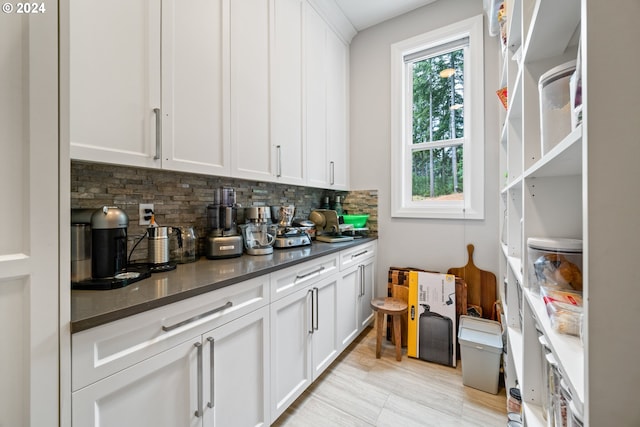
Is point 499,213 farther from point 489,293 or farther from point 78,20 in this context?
point 78,20

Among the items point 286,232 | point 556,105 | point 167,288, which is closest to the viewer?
point 556,105

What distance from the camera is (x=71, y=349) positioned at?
2.30 feet

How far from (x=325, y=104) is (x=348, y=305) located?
184cm

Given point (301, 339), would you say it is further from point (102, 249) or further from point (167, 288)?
point (102, 249)

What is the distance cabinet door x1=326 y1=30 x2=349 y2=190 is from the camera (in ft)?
8.32

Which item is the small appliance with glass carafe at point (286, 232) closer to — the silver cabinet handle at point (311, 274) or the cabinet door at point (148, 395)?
the silver cabinet handle at point (311, 274)


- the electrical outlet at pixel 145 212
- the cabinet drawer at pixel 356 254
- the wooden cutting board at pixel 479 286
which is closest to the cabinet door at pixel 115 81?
the electrical outlet at pixel 145 212

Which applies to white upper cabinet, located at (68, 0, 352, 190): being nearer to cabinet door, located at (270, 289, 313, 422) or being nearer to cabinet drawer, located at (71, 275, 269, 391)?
cabinet drawer, located at (71, 275, 269, 391)

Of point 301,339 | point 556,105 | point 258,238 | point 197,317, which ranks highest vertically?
point 556,105

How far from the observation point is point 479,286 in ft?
7.24

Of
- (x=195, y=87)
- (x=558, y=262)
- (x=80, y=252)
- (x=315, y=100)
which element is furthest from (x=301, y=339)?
(x=315, y=100)

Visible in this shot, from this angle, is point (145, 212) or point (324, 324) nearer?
point (145, 212)

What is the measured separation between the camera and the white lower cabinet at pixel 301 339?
4.56 feet

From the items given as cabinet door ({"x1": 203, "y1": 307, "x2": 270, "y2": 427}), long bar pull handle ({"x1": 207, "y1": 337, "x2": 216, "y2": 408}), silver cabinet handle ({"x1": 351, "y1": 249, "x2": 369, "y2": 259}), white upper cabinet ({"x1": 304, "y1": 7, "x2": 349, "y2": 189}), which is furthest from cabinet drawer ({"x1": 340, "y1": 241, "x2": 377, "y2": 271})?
long bar pull handle ({"x1": 207, "y1": 337, "x2": 216, "y2": 408})
